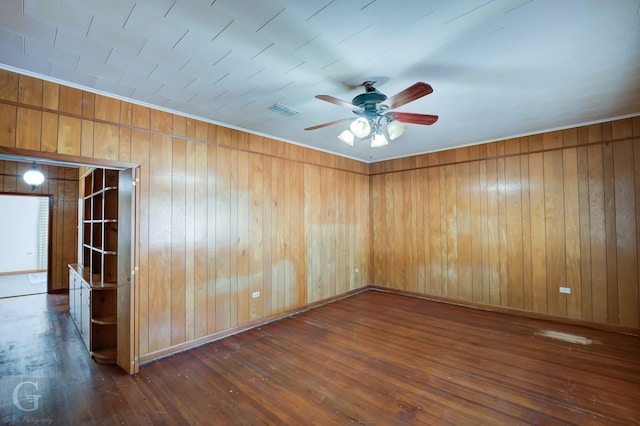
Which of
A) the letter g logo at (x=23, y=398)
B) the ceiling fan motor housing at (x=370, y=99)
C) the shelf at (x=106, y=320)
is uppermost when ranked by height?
the ceiling fan motor housing at (x=370, y=99)

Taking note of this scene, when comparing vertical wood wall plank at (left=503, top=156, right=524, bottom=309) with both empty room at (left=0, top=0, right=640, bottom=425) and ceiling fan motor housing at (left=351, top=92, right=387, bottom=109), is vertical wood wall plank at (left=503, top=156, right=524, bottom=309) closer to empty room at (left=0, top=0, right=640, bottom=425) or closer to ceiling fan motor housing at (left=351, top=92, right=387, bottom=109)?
empty room at (left=0, top=0, right=640, bottom=425)

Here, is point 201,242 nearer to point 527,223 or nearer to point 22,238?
point 527,223

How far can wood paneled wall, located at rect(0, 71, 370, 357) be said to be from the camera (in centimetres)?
276

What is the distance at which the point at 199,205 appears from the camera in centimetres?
370

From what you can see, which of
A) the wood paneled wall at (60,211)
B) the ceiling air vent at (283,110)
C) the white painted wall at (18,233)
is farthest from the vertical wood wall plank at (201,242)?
the white painted wall at (18,233)

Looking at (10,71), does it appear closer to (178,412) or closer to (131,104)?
(131,104)

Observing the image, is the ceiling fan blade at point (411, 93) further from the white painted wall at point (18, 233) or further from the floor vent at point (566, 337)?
the white painted wall at point (18, 233)

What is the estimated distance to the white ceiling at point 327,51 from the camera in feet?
5.92

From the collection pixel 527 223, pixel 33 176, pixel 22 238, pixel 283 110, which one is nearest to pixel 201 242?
pixel 283 110

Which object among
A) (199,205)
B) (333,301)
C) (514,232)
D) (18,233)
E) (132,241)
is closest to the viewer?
(132,241)

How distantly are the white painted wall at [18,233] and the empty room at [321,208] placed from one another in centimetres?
444

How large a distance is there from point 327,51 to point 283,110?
1.32 meters

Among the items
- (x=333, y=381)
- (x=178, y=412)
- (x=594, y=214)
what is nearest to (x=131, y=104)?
(x=178, y=412)

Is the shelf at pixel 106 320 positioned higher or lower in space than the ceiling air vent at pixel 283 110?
lower
